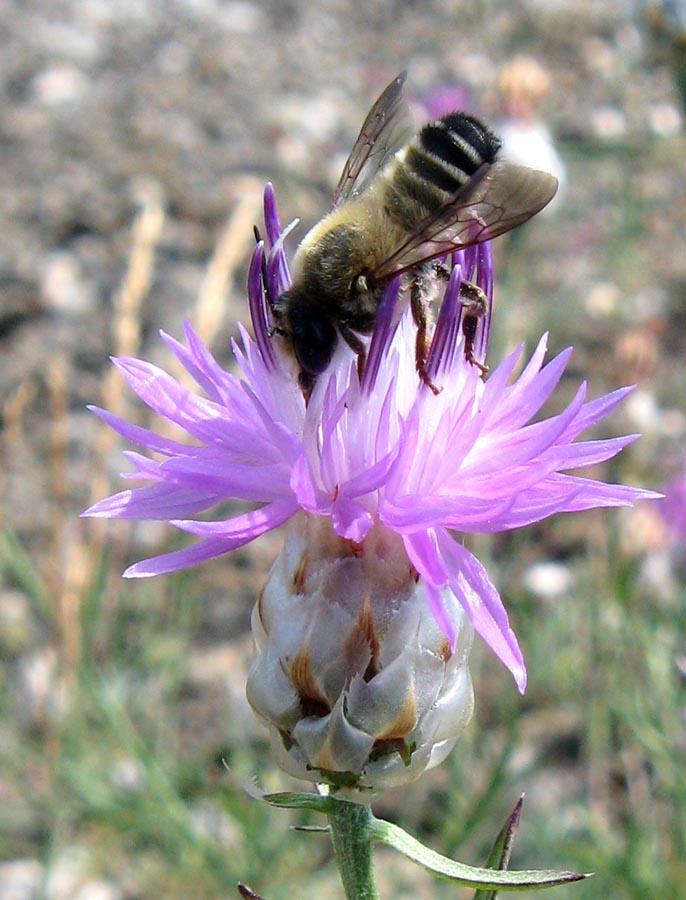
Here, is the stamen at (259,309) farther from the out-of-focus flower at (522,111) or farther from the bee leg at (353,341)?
the out-of-focus flower at (522,111)

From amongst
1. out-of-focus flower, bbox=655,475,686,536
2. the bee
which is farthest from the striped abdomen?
out-of-focus flower, bbox=655,475,686,536

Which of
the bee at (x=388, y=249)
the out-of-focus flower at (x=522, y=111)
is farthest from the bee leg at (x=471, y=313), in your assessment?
the out-of-focus flower at (x=522, y=111)

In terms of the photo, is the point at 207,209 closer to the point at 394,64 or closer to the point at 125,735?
the point at 394,64

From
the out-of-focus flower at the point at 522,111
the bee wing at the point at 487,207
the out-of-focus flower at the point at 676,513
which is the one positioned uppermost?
the out-of-focus flower at the point at 522,111

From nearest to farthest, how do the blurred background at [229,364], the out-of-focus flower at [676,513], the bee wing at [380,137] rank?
1. the bee wing at [380,137]
2. the blurred background at [229,364]
3. the out-of-focus flower at [676,513]

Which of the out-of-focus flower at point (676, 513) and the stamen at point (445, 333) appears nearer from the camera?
the stamen at point (445, 333)

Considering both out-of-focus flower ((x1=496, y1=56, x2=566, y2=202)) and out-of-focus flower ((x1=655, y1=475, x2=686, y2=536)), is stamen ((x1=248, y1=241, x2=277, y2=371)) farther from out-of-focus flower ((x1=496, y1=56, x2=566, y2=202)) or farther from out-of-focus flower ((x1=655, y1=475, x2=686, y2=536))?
out-of-focus flower ((x1=496, y1=56, x2=566, y2=202))

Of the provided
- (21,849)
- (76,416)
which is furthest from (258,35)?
(21,849)

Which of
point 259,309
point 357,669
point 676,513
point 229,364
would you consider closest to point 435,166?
point 259,309
